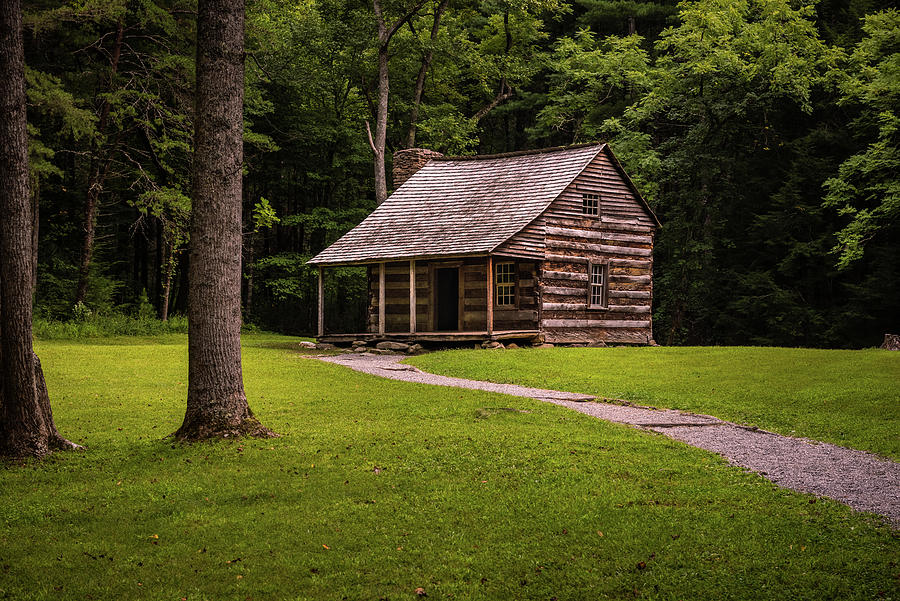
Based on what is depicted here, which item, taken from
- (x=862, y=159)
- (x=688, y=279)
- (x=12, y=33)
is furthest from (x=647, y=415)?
(x=688, y=279)

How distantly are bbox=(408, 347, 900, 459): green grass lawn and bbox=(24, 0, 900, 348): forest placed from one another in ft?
33.8

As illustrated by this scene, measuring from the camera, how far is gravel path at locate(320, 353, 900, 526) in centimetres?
941

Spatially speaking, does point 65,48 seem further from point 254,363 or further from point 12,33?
point 12,33

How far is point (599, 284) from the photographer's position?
31078mm

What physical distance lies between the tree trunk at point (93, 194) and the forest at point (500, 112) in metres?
0.12

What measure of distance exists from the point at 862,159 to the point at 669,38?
12236 millimetres

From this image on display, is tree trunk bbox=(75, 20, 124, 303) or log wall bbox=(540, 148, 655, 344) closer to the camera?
log wall bbox=(540, 148, 655, 344)

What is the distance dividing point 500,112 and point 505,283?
2368 cm

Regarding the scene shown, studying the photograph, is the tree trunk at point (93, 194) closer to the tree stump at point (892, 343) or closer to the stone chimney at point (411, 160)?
the stone chimney at point (411, 160)

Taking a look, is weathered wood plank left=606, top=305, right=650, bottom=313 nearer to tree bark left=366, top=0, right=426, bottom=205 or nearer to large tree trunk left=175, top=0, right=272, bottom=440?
tree bark left=366, top=0, right=426, bottom=205

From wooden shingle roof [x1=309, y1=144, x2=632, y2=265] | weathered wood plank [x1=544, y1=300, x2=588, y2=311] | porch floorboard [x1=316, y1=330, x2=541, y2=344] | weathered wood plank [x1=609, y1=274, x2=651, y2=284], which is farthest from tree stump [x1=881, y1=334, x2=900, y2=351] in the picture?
wooden shingle roof [x1=309, y1=144, x2=632, y2=265]

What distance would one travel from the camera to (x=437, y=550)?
7.38m

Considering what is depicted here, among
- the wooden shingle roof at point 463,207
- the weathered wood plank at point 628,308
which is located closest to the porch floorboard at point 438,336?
the wooden shingle roof at point 463,207

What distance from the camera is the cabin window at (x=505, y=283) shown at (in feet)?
97.5
